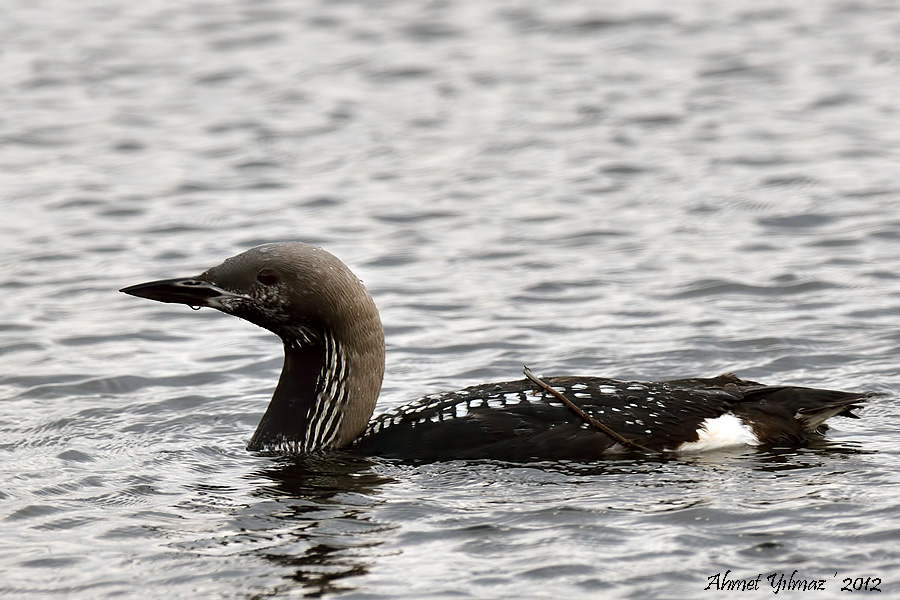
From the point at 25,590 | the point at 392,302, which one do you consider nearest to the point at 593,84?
the point at 392,302

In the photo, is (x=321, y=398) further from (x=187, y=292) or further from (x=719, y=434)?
(x=719, y=434)

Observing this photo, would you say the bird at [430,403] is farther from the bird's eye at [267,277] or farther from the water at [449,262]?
the water at [449,262]

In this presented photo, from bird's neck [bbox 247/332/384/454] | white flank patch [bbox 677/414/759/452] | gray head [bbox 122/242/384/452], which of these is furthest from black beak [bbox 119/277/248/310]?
white flank patch [bbox 677/414/759/452]

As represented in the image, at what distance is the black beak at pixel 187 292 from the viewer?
6.67 metres

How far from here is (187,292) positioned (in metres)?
6.70

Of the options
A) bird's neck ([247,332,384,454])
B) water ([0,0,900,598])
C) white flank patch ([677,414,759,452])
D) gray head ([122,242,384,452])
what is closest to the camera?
water ([0,0,900,598])

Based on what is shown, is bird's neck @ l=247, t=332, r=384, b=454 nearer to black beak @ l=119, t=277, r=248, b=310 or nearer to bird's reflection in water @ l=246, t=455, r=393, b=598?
bird's reflection in water @ l=246, t=455, r=393, b=598

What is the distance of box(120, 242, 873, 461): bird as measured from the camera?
637cm

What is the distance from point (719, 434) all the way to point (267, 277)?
201 cm

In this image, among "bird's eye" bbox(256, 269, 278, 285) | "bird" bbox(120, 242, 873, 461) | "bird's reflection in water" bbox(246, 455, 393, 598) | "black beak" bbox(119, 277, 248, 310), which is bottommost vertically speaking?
"bird's reflection in water" bbox(246, 455, 393, 598)

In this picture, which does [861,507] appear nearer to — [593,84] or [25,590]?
[25,590]

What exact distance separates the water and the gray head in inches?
8.4

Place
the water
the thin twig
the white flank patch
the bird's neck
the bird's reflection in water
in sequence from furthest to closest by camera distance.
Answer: the bird's neck
the white flank patch
the thin twig
the water
the bird's reflection in water

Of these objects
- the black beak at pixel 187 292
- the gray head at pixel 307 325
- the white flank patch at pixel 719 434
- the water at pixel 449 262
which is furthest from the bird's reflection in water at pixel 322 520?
the white flank patch at pixel 719 434
